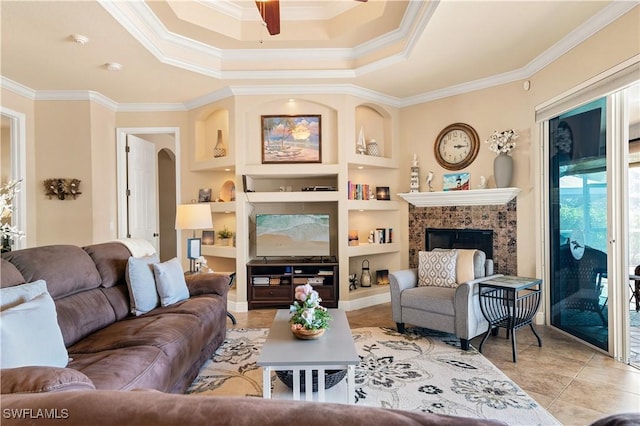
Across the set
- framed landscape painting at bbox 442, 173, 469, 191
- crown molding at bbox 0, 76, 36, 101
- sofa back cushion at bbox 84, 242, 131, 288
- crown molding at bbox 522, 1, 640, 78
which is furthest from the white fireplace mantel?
crown molding at bbox 0, 76, 36, 101

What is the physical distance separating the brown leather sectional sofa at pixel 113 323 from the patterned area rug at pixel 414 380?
25cm

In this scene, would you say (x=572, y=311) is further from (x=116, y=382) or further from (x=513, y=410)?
(x=116, y=382)

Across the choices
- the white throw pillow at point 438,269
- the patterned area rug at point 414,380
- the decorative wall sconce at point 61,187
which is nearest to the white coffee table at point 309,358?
the patterned area rug at point 414,380

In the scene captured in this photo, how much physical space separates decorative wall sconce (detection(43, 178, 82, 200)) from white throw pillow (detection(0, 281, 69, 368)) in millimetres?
3247

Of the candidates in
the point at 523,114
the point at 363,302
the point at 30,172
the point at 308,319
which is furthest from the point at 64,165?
the point at 523,114

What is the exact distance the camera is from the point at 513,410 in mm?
2053

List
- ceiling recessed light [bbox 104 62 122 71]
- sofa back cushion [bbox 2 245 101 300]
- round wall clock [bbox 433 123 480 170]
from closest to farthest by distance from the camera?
sofa back cushion [bbox 2 245 101 300]
ceiling recessed light [bbox 104 62 122 71]
round wall clock [bbox 433 123 480 170]

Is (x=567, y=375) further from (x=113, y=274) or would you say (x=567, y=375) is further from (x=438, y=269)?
(x=113, y=274)

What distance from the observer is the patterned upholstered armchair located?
2953mm

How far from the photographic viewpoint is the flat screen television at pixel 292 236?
14.9 feet

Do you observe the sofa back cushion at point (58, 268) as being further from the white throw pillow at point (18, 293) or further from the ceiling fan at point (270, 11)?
the ceiling fan at point (270, 11)

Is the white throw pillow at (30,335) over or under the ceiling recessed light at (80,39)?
under

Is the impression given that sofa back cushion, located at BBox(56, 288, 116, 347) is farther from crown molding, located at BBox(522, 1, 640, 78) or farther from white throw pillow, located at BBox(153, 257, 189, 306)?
crown molding, located at BBox(522, 1, 640, 78)

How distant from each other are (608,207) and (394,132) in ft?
8.70
